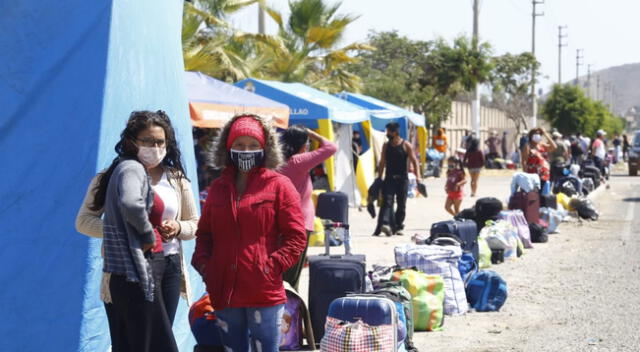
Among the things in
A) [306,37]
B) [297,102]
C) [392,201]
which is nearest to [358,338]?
[392,201]

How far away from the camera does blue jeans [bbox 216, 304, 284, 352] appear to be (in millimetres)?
4922

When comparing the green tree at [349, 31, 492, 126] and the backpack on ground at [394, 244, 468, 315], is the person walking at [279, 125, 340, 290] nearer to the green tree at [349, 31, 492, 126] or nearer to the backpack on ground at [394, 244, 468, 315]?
the backpack on ground at [394, 244, 468, 315]

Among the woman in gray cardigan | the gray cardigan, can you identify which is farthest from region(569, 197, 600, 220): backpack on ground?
the gray cardigan

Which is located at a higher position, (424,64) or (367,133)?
(424,64)

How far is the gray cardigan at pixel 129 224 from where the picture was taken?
15.1 feet

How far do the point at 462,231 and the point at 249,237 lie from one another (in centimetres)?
640

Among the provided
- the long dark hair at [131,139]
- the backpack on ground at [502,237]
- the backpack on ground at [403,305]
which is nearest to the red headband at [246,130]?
the long dark hair at [131,139]

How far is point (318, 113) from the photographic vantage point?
739 inches

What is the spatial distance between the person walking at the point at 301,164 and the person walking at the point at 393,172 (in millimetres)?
7344

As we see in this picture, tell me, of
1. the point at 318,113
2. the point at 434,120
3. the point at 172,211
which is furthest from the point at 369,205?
the point at 434,120

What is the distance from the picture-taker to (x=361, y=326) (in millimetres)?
6117

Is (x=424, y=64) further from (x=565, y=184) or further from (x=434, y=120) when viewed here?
(x=565, y=184)

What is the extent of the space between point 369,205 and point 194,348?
9712 mm

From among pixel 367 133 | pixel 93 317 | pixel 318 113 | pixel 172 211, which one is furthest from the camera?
pixel 367 133
